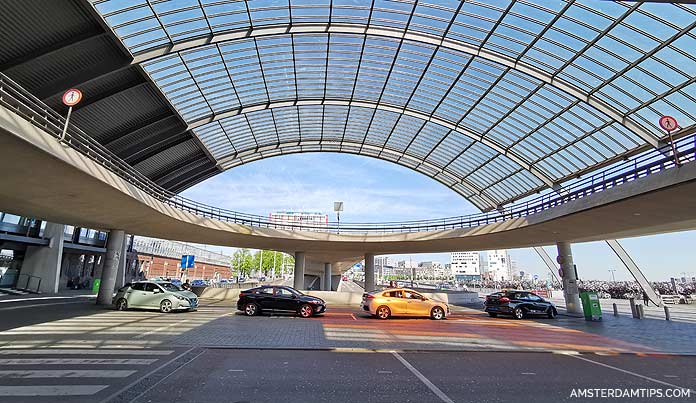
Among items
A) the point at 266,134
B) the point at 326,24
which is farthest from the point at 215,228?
the point at 326,24

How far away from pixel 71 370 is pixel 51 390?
1.45m

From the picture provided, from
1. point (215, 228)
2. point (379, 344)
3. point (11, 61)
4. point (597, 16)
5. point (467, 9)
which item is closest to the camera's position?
point (379, 344)

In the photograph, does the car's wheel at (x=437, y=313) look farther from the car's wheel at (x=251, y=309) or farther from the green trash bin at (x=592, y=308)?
the car's wheel at (x=251, y=309)

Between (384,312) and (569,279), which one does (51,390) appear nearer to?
(384,312)

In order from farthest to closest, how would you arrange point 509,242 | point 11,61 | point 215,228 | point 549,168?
point 549,168, point 509,242, point 215,228, point 11,61

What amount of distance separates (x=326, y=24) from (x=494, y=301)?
20.4 meters

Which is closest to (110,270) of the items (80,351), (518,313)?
(80,351)

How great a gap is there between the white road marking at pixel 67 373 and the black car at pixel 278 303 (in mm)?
11972

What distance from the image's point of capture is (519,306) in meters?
22.2

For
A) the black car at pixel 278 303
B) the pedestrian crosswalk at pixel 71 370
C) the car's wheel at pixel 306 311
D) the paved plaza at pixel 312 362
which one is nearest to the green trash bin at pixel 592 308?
the paved plaza at pixel 312 362

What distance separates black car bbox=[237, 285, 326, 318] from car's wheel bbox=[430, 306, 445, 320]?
590cm

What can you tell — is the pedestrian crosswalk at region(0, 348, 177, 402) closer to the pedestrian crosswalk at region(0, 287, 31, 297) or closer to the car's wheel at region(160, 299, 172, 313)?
the car's wheel at region(160, 299, 172, 313)

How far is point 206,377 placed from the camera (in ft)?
23.9

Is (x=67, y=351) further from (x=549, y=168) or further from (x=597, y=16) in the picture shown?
(x=549, y=168)
